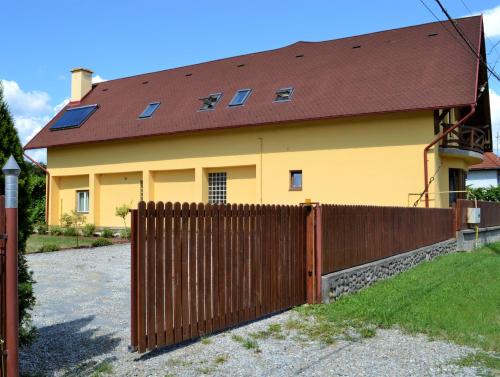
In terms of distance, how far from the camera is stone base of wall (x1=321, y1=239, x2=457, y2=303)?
8.70 m

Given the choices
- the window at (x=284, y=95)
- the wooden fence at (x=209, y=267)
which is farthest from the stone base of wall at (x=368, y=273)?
the window at (x=284, y=95)

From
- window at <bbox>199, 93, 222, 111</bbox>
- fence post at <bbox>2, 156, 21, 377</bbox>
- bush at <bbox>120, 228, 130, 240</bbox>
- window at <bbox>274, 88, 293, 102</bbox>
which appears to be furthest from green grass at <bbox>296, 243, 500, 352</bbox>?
window at <bbox>199, 93, 222, 111</bbox>

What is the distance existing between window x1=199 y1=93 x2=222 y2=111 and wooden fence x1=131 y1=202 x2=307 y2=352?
15263mm

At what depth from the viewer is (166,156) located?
23281 millimetres

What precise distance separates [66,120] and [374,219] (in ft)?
69.1

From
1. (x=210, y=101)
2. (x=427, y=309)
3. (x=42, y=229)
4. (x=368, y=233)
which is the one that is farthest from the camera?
(x=42, y=229)

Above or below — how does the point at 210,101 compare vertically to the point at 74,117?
below

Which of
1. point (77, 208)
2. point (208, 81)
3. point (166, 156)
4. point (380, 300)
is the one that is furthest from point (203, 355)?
point (77, 208)

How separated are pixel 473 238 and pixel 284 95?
352 inches

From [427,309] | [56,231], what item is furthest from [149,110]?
[427,309]

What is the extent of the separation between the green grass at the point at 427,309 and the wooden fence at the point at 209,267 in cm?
71

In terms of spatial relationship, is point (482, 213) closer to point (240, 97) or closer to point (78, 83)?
point (240, 97)

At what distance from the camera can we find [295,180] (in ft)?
68.3

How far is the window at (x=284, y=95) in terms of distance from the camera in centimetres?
2119
